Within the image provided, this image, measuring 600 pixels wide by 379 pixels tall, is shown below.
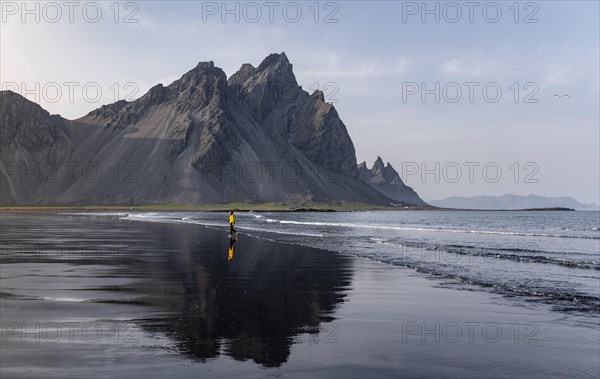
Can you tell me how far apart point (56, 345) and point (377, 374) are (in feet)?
22.0

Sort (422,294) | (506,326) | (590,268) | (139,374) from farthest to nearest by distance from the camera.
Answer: (590,268)
(422,294)
(506,326)
(139,374)

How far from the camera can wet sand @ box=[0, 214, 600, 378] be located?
34.4 ft

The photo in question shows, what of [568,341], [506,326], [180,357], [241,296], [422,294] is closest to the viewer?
[180,357]

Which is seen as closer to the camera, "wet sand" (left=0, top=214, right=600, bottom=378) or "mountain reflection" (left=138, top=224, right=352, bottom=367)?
"wet sand" (left=0, top=214, right=600, bottom=378)

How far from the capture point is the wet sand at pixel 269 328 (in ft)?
34.4

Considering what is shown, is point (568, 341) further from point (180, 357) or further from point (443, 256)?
point (443, 256)

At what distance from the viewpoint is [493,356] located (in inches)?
458

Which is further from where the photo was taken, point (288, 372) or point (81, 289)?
point (81, 289)

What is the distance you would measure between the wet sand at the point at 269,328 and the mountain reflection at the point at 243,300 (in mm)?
52

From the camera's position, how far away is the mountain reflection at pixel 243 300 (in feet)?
39.3

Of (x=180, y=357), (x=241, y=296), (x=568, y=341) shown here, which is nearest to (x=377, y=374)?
(x=180, y=357)

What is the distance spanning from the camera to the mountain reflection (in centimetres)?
1199

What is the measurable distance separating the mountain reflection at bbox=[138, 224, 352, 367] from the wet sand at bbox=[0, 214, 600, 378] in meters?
0.05

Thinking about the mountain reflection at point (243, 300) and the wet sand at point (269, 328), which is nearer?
the wet sand at point (269, 328)
